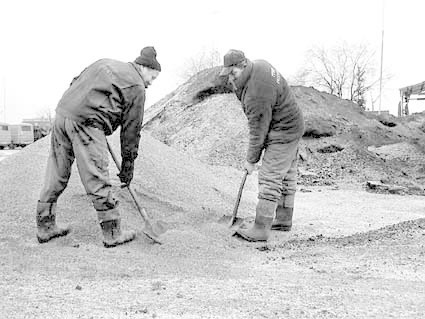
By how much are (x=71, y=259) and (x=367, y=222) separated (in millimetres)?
3868

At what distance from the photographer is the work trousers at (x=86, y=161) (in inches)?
175

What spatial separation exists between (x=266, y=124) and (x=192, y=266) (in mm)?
1681

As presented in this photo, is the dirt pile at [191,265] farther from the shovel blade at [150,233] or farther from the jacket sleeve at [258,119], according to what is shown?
the jacket sleeve at [258,119]

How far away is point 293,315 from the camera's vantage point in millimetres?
3061

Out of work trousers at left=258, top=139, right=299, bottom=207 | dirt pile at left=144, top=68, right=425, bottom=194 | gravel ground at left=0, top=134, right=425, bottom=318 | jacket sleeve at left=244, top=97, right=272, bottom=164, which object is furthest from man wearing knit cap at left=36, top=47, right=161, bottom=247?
dirt pile at left=144, top=68, right=425, bottom=194

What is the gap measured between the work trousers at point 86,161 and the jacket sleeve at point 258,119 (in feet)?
4.58

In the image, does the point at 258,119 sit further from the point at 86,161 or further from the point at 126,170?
the point at 86,161

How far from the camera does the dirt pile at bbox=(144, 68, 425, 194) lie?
13836 mm

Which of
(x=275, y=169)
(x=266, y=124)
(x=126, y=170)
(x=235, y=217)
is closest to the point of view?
(x=126, y=170)

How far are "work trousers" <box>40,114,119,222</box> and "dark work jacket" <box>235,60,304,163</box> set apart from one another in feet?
4.61

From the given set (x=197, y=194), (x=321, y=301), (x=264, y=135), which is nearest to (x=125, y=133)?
(x=264, y=135)

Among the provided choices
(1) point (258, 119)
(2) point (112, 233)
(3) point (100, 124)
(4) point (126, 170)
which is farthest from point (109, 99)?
(1) point (258, 119)

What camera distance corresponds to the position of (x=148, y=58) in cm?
460

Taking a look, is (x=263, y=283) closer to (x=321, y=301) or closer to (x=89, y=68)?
(x=321, y=301)
